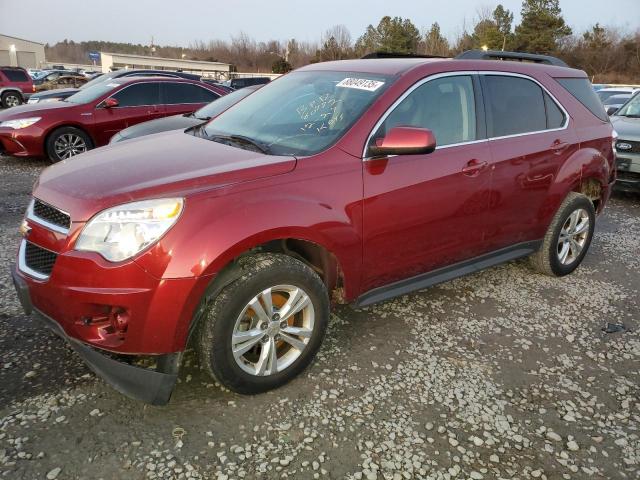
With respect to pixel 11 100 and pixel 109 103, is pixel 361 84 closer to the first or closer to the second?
pixel 109 103

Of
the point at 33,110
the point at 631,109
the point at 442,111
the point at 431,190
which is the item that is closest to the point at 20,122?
the point at 33,110

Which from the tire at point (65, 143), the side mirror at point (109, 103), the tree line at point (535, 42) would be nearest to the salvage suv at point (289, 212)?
the side mirror at point (109, 103)

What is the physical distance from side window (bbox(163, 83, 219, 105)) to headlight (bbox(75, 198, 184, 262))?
760cm

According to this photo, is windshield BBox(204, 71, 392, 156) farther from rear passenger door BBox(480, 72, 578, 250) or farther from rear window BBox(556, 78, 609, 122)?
rear window BBox(556, 78, 609, 122)

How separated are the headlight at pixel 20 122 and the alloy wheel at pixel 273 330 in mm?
7317

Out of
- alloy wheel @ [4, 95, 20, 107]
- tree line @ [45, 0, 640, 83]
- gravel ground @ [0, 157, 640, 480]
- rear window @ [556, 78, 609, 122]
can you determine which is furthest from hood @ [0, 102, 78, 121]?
tree line @ [45, 0, 640, 83]

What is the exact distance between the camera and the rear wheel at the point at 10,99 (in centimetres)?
2011

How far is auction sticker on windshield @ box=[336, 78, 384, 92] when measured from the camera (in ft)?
10.3

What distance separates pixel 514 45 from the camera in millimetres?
53156

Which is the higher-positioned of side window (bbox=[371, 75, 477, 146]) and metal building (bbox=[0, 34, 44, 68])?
metal building (bbox=[0, 34, 44, 68])

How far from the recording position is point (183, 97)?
30.9ft

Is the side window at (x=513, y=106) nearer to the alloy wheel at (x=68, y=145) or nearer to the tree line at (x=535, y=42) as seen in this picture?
the alloy wheel at (x=68, y=145)

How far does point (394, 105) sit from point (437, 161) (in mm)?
457

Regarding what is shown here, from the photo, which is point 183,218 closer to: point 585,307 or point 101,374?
point 101,374
